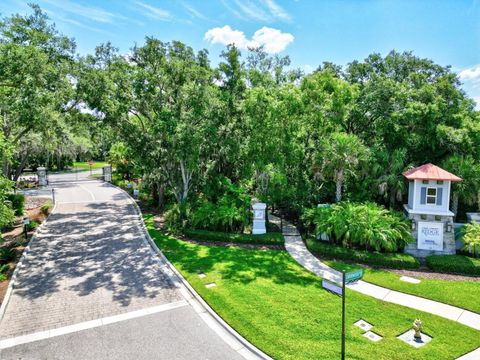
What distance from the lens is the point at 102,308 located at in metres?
9.97

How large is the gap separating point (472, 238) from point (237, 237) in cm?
1068

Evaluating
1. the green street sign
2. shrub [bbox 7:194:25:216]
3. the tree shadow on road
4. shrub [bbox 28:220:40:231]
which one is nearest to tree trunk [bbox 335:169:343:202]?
the tree shadow on road

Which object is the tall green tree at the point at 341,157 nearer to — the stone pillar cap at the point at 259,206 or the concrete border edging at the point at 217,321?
the stone pillar cap at the point at 259,206

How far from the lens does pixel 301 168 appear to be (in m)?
19.6

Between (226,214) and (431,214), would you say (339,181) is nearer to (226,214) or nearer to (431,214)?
(431,214)

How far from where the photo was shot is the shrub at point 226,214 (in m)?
17.4

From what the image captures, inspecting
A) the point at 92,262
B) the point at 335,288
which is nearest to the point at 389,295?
the point at 335,288

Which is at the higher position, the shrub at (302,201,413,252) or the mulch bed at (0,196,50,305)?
the shrub at (302,201,413,252)

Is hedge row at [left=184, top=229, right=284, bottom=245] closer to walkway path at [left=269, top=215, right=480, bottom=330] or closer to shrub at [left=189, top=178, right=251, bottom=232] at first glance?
shrub at [left=189, top=178, right=251, bottom=232]

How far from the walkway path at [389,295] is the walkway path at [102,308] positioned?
5.31m

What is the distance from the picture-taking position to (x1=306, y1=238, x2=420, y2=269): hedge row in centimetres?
1349

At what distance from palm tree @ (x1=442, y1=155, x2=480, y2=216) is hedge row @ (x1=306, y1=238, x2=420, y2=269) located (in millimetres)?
5283

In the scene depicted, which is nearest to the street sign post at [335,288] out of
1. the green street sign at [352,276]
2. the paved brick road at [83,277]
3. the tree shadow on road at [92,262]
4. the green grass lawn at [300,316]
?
the green street sign at [352,276]

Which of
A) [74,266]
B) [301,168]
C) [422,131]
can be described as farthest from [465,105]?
[74,266]
